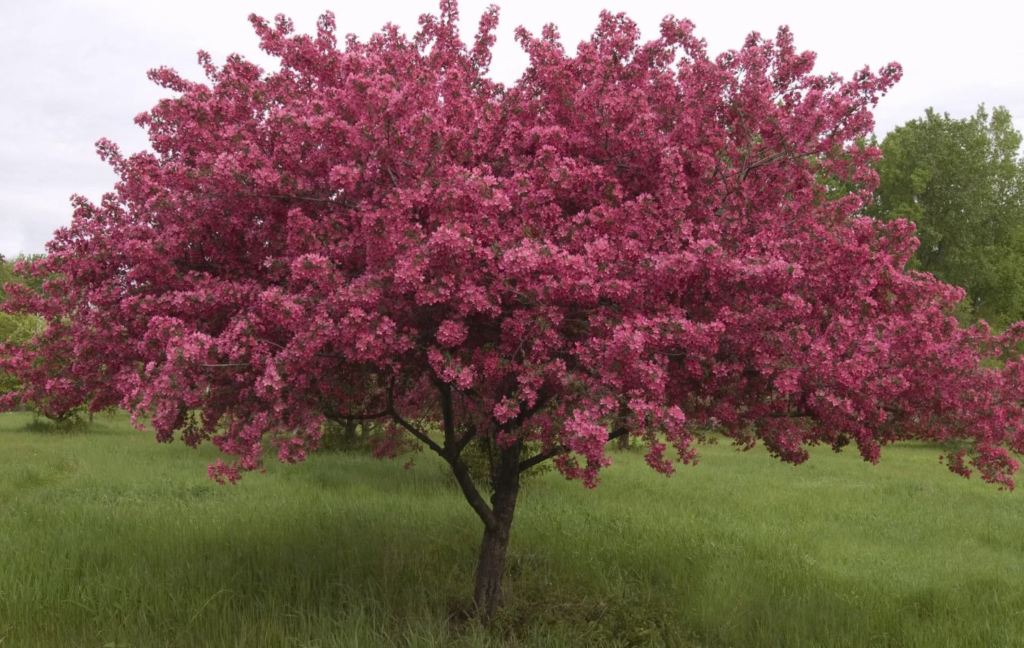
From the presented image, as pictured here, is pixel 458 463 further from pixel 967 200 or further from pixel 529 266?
pixel 967 200

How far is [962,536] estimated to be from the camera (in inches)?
516

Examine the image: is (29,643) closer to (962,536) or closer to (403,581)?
(403,581)

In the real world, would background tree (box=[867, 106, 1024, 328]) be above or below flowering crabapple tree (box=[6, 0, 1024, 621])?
above

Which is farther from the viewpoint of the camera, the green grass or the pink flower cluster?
the green grass

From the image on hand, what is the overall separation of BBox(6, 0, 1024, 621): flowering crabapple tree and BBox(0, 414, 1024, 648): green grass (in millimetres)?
2037

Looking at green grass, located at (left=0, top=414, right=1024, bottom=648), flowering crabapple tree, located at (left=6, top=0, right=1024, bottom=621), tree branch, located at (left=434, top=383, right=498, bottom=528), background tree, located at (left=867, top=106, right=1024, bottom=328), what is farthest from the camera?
background tree, located at (left=867, top=106, right=1024, bottom=328)

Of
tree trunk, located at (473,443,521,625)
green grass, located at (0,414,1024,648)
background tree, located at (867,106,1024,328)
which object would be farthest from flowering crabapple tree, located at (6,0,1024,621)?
background tree, located at (867,106,1024,328)

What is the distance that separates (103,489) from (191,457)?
558 centimetres

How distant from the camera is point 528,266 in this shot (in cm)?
544

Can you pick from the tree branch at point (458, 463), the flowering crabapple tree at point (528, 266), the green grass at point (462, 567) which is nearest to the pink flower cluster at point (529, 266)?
the flowering crabapple tree at point (528, 266)

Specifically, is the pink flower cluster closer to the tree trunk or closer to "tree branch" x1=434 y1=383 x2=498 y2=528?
"tree branch" x1=434 y1=383 x2=498 y2=528

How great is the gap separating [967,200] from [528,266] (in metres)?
44.1

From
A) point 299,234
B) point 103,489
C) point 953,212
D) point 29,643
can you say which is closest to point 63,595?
point 29,643

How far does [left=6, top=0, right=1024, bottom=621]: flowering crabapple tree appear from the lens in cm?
573
